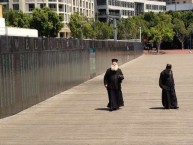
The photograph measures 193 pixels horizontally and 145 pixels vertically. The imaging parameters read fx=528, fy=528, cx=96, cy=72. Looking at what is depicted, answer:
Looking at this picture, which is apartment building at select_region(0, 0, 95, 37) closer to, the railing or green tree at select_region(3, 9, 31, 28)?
green tree at select_region(3, 9, 31, 28)

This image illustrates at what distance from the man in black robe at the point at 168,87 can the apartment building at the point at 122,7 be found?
11456 centimetres

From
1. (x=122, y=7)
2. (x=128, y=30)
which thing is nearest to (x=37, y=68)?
(x=128, y=30)

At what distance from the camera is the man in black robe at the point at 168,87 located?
1634cm

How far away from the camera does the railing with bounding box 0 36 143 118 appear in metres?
15.3

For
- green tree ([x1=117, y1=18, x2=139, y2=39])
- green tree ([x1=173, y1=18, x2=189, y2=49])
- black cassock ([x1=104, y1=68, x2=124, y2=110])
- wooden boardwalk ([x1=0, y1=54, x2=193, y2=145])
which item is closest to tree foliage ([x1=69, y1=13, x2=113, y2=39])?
green tree ([x1=117, y1=18, x2=139, y2=39])

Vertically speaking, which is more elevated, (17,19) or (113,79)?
(17,19)

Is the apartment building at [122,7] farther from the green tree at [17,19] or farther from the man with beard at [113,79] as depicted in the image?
the man with beard at [113,79]

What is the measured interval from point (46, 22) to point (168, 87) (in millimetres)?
77621

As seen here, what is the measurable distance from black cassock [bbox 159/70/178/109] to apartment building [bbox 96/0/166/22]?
114554 millimetres

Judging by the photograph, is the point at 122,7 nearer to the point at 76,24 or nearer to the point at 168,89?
the point at 76,24

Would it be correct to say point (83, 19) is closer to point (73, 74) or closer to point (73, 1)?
point (73, 1)

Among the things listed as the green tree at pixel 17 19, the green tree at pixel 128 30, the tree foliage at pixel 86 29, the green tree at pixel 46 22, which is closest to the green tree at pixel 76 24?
the tree foliage at pixel 86 29

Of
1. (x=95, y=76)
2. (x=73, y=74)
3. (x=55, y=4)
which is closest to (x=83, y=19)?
(x=55, y=4)

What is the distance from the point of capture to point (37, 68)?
19.0m
